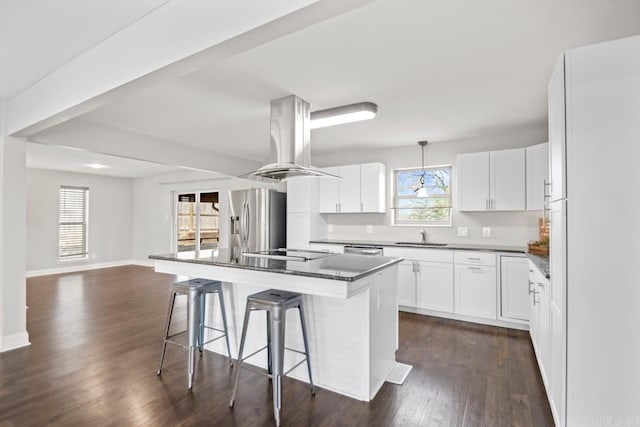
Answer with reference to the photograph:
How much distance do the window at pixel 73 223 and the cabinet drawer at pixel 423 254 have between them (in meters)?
7.40

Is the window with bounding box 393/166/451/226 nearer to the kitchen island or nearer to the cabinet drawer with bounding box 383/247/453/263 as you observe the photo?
the cabinet drawer with bounding box 383/247/453/263

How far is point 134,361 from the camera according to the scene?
2867mm

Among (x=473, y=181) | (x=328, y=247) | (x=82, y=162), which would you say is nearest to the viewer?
(x=473, y=181)

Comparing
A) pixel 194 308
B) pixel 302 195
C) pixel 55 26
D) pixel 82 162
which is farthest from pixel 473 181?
pixel 82 162

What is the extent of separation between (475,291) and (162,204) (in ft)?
23.8

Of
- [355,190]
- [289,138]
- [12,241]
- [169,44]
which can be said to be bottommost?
[12,241]

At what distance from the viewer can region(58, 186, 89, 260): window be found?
743 centimetres

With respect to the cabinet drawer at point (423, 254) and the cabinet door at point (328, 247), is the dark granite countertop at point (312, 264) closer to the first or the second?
the cabinet drawer at point (423, 254)

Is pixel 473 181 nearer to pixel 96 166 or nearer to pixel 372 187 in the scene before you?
pixel 372 187

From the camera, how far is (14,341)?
3160 millimetres

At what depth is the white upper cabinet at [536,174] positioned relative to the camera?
378 centimetres

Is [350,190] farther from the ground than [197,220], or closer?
farther from the ground

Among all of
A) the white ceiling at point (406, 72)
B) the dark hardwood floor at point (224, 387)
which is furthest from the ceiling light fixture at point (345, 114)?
the dark hardwood floor at point (224, 387)

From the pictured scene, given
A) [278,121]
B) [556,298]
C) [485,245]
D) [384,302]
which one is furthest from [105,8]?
[485,245]
